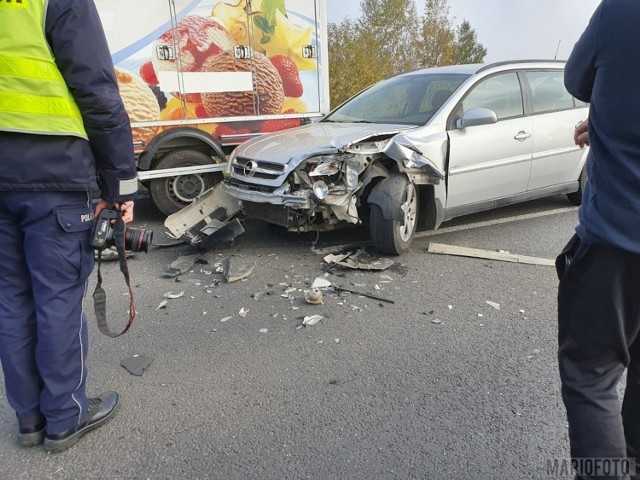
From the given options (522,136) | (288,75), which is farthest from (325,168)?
(288,75)

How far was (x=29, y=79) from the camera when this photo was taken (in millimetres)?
1883

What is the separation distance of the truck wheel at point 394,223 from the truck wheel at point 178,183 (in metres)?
2.61

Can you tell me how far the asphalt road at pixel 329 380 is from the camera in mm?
2156

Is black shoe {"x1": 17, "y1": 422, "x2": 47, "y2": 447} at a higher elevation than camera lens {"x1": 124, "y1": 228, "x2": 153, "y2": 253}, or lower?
lower

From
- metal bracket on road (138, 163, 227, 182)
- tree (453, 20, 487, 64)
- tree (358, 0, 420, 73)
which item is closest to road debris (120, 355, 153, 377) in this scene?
metal bracket on road (138, 163, 227, 182)

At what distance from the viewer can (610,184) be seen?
152cm

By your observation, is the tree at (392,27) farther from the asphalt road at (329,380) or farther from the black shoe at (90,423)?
the black shoe at (90,423)

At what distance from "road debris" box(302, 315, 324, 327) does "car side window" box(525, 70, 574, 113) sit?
12.2 ft

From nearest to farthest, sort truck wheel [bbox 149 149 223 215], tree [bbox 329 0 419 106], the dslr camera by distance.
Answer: the dslr camera < truck wheel [bbox 149 149 223 215] < tree [bbox 329 0 419 106]

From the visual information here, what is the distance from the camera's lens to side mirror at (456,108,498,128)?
4.63 metres

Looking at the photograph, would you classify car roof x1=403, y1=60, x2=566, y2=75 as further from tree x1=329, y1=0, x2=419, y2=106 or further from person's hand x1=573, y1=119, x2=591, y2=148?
tree x1=329, y1=0, x2=419, y2=106

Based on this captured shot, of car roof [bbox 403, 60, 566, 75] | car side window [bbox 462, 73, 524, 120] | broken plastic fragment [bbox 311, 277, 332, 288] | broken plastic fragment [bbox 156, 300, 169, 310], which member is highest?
car roof [bbox 403, 60, 566, 75]

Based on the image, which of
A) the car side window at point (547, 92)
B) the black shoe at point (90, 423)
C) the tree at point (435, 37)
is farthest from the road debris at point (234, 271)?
the tree at point (435, 37)

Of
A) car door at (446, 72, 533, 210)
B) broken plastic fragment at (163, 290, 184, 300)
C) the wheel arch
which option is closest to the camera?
broken plastic fragment at (163, 290, 184, 300)
